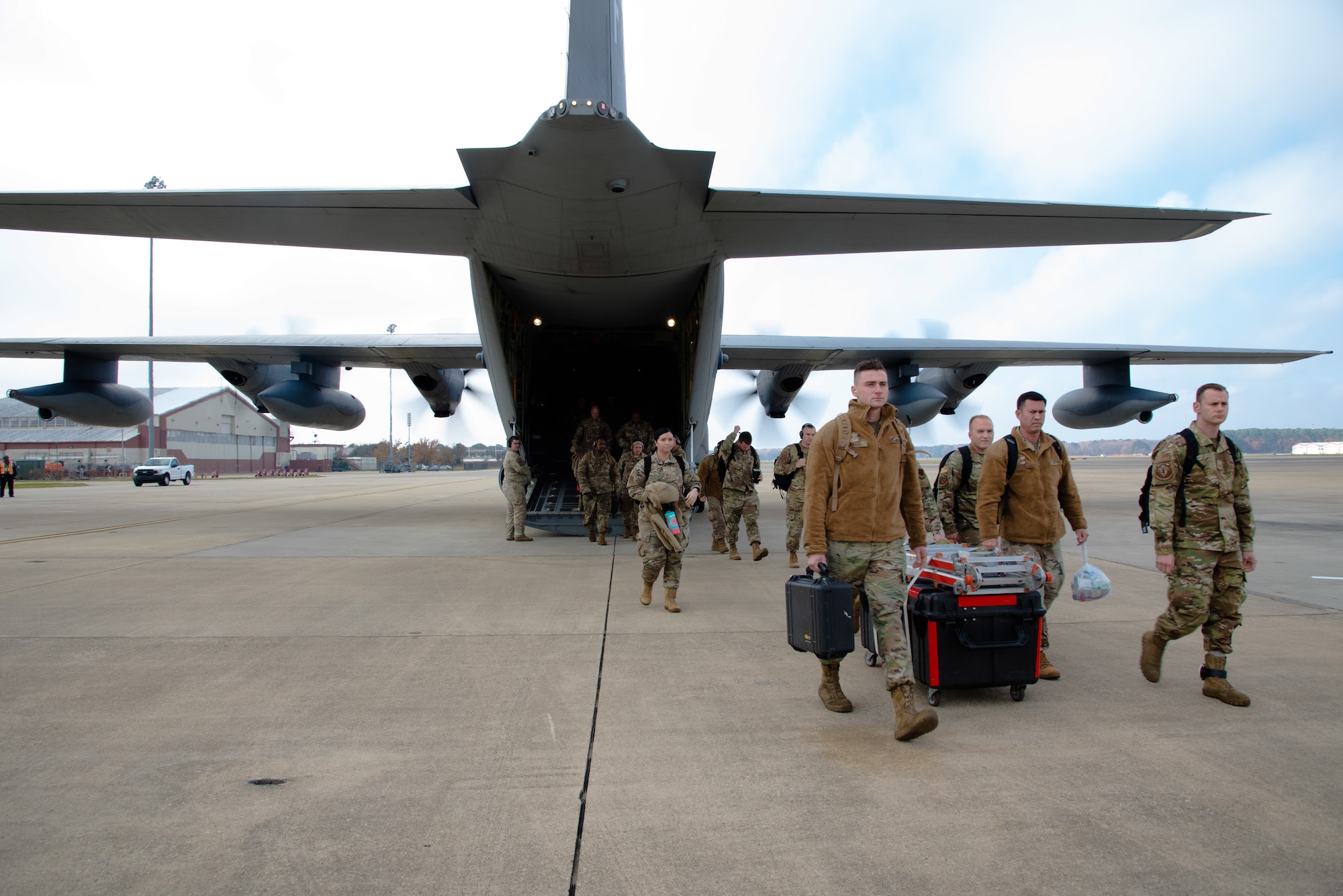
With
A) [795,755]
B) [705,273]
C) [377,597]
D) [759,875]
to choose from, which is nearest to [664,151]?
[705,273]

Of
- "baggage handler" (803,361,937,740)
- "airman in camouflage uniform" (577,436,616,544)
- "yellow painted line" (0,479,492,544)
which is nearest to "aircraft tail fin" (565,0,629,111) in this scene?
"airman in camouflage uniform" (577,436,616,544)

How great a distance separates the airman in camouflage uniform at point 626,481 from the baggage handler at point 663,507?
4.99ft

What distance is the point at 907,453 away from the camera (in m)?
3.76

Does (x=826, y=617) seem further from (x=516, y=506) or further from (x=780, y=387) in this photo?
(x=780, y=387)

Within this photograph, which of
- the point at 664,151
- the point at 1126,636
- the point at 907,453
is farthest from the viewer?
the point at 664,151

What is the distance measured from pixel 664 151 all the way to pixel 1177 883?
6350 mm

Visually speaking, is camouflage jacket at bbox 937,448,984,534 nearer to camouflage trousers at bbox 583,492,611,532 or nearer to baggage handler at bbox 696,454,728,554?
baggage handler at bbox 696,454,728,554

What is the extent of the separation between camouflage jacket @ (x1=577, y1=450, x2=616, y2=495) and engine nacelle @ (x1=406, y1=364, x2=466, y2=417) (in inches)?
296

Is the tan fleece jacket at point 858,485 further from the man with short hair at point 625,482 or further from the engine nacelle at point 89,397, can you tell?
the engine nacelle at point 89,397

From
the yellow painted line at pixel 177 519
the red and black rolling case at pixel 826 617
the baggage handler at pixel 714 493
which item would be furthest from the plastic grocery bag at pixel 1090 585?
the yellow painted line at pixel 177 519

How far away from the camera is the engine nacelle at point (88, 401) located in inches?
548

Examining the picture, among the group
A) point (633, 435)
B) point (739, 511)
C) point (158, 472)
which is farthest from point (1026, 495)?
point (158, 472)

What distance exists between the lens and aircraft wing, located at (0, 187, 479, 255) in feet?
21.0

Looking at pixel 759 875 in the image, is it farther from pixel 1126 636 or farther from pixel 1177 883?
pixel 1126 636
